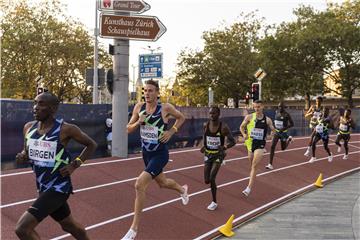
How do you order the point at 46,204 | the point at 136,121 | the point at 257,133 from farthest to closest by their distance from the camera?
the point at 257,133, the point at 136,121, the point at 46,204

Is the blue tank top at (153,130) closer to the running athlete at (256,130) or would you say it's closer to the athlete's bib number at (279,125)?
the running athlete at (256,130)

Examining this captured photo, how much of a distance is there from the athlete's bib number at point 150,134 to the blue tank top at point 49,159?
2.04m

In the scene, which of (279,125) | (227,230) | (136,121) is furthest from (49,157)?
(279,125)

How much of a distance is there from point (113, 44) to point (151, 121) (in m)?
6.96

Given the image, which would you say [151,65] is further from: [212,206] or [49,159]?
[49,159]

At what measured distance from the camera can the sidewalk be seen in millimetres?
7234

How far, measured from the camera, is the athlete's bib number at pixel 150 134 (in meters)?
6.51

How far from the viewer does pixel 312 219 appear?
8.38 m

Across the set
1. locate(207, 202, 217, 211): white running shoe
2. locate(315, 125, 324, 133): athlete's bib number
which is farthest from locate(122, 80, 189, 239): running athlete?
locate(315, 125, 324, 133): athlete's bib number

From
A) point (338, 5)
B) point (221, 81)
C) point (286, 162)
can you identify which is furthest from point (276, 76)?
point (286, 162)

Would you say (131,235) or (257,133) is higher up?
(257,133)

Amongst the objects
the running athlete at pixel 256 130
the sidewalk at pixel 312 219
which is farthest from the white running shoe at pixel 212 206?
the running athlete at pixel 256 130

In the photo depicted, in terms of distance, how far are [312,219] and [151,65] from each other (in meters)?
8.91

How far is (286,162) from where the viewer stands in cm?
1554
